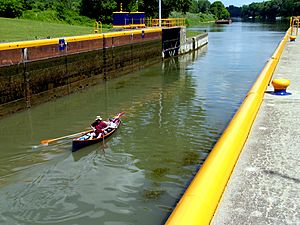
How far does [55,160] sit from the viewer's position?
10.7 m

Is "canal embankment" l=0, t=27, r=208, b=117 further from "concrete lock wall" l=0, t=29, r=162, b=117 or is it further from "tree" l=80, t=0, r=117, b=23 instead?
"tree" l=80, t=0, r=117, b=23

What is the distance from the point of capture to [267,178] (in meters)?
5.86

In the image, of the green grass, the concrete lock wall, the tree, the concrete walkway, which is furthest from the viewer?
the tree

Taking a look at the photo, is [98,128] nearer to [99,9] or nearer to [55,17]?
[55,17]

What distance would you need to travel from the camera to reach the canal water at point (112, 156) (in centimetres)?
790

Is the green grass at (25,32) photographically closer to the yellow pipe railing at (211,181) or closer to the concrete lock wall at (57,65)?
the concrete lock wall at (57,65)

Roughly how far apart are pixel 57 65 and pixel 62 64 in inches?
19.2

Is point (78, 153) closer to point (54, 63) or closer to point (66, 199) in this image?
point (66, 199)

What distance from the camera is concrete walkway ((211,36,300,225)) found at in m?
4.80

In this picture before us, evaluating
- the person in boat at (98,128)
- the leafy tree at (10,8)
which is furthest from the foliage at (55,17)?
the person in boat at (98,128)

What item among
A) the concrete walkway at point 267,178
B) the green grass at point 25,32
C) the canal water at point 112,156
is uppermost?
the green grass at point 25,32

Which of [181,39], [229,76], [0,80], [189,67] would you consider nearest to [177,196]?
[0,80]

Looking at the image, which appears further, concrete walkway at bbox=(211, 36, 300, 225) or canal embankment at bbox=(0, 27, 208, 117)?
canal embankment at bbox=(0, 27, 208, 117)

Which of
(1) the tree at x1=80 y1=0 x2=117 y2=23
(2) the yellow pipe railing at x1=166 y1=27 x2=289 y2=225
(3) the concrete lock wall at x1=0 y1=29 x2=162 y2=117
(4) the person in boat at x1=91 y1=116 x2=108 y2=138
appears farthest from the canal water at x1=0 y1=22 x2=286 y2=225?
(1) the tree at x1=80 y1=0 x2=117 y2=23
